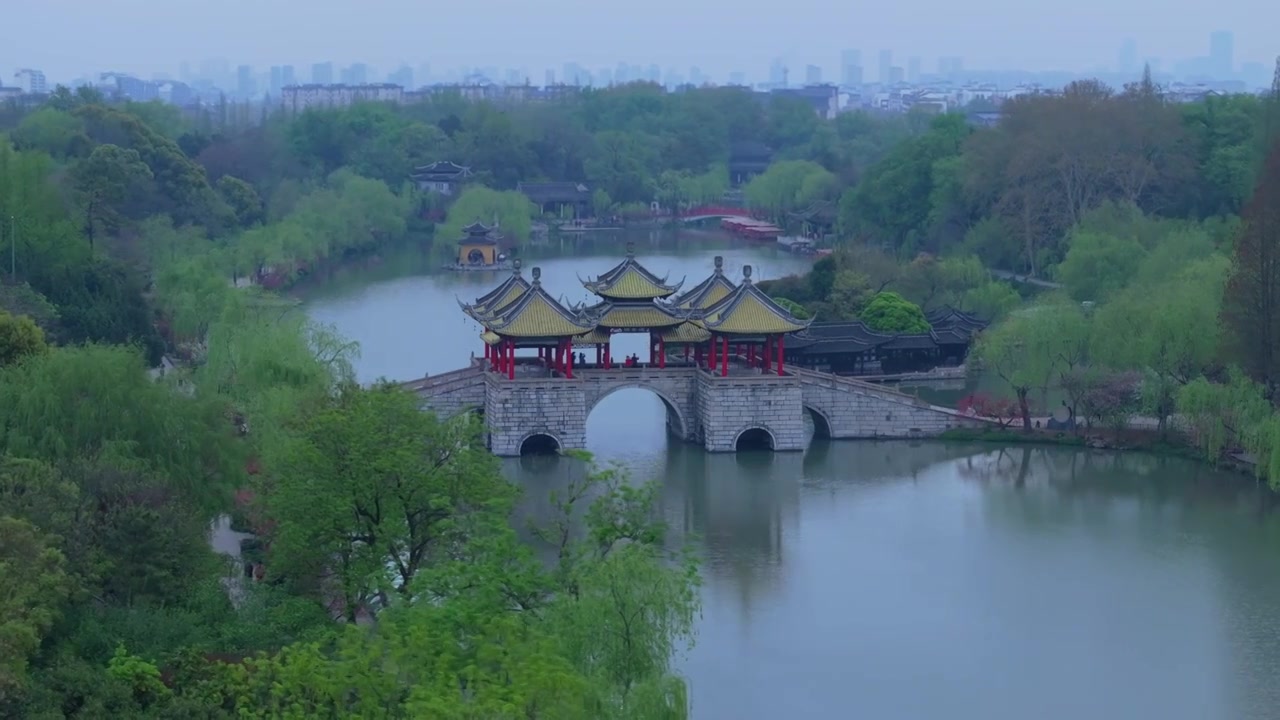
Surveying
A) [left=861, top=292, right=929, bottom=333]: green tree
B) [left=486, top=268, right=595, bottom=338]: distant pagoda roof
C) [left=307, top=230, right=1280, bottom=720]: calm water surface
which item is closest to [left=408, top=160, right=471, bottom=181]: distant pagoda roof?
[left=861, top=292, right=929, bottom=333]: green tree

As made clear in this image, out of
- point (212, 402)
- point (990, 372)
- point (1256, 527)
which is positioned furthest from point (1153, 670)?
point (990, 372)

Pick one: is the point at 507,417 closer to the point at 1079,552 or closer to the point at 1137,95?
the point at 1079,552

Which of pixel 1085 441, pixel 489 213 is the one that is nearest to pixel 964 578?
pixel 1085 441

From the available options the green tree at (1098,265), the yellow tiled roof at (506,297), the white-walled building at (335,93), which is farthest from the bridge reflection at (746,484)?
the white-walled building at (335,93)

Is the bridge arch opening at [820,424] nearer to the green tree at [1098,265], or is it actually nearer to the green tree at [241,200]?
the green tree at [1098,265]

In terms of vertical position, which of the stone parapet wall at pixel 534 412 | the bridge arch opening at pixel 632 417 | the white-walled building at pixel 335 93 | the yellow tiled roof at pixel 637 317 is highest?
the white-walled building at pixel 335 93

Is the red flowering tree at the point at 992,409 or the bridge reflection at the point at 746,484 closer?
the bridge reflection at the point at 746,484

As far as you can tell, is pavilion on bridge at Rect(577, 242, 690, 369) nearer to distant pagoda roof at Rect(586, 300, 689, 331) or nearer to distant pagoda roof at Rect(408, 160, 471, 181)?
distant pagoda roof at Rect(586, 300, 689, 331)
